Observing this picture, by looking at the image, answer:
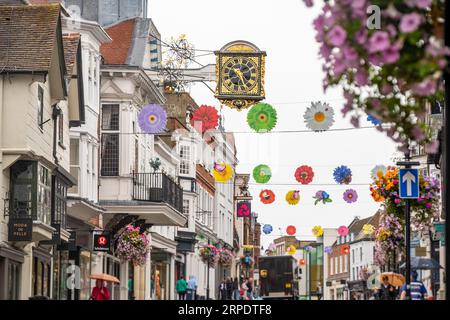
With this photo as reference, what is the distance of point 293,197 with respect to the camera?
4881 cm

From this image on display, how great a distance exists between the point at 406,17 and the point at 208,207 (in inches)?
2960

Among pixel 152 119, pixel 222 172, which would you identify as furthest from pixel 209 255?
pixel 152 119

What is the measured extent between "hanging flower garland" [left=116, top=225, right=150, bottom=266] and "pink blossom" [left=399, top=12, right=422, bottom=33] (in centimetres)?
4024

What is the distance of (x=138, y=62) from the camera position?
51406 millimetres

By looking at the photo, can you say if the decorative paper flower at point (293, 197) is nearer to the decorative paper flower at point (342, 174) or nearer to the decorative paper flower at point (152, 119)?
the decorative paper flower at point (342, 174)

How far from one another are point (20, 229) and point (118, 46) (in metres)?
23.0

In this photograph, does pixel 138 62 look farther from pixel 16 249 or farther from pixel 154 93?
pixel 16 249

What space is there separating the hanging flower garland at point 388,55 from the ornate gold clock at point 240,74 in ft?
107

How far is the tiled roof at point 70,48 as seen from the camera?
38.8 m

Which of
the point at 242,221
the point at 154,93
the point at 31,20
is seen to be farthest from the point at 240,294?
the point at 242,221

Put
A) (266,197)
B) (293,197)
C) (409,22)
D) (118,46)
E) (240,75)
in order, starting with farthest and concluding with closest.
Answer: (118,46)
(266,197)
(293,197)
(240,75)
(409,22)

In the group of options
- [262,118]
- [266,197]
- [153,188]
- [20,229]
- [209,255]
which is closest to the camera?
[20,229]

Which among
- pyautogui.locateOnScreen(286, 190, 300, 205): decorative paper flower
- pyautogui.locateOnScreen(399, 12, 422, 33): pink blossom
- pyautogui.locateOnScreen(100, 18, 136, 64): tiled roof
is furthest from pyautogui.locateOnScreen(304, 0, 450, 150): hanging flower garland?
pyautogui.locateOnScreen(100, 18, 136, 64): tiled roof

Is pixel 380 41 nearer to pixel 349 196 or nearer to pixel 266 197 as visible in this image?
pixel 349 196
